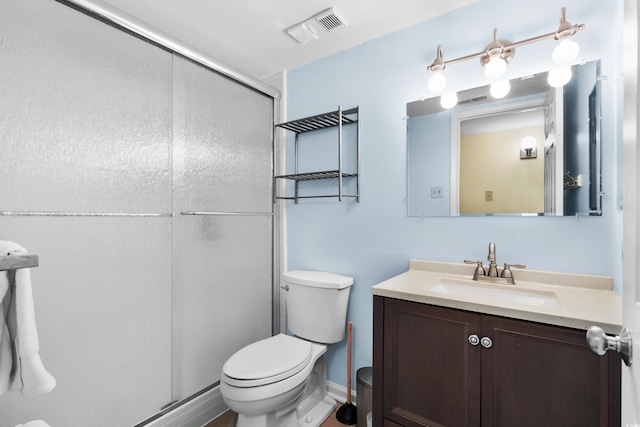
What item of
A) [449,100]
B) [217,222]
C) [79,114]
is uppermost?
[449,100]

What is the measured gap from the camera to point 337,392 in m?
1.93

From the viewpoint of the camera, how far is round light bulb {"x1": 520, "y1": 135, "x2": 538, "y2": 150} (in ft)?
4.50

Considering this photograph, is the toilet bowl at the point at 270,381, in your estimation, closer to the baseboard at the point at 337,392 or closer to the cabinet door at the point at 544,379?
the baseboard at the point at 337,392

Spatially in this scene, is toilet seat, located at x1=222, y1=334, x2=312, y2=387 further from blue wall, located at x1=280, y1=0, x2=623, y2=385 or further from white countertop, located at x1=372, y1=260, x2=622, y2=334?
white countertop, located at x1=372, y1=260, x2=622, y2=334

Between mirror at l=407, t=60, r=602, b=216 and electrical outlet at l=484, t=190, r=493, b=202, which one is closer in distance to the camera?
mirror at l=407, t=60, r=602, b=216

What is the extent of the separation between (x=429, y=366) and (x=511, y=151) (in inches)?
41.3

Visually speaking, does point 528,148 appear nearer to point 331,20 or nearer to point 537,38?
point 537,38

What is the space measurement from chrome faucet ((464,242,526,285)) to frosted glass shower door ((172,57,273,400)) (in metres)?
1.37

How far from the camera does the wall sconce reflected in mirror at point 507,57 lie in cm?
121

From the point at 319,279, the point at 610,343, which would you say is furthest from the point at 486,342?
the point at 319,279

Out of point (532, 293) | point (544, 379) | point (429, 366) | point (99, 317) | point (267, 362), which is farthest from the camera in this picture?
point (267, 362)

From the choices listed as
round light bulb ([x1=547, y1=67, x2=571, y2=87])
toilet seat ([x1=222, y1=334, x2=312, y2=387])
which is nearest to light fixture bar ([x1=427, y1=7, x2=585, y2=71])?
round light bulb ([x1=547, y1=67, x2=571, y2=87])

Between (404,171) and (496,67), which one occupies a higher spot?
(496,67)

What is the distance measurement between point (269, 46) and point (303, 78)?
1.03ft
